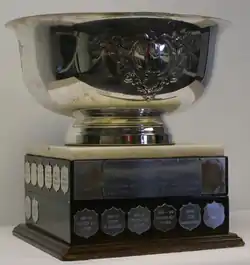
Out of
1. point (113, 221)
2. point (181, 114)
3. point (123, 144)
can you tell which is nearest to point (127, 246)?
point (113, 221)

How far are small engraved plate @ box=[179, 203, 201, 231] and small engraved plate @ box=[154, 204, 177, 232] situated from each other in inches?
0.5

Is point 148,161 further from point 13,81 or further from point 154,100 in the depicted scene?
point 13,81

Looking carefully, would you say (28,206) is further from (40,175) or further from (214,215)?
(214,215)

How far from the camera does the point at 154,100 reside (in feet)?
Result: 2.81

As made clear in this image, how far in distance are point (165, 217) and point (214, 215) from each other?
7 centimetres

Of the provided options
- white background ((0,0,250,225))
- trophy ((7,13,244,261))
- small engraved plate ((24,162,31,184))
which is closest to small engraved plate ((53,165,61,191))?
trophy ((7,13,244,261))

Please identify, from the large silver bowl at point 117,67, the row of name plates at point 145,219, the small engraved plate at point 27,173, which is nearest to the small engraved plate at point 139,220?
the row of name plates at point 145,219

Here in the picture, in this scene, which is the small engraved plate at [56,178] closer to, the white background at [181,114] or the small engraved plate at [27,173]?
the small engraved plate at [27,173]

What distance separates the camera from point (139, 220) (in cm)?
81

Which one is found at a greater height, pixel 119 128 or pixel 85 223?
pixel 119 128

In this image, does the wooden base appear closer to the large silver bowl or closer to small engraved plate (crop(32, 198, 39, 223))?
small engraved plate (crop(32, 198, 39, 223))

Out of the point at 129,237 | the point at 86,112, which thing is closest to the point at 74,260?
the point at 129,237

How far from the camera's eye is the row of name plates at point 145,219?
2.59ft

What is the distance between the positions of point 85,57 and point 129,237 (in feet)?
0.75
